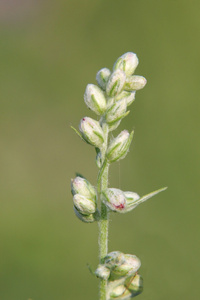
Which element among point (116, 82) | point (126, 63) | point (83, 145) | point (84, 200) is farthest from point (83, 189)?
point (83, 145)

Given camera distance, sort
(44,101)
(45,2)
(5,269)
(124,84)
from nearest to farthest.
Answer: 1. (124,84)
2. (5,269)
3. (44,101)
4. (45,2)

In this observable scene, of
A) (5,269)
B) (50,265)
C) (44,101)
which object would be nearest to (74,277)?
(50,265)

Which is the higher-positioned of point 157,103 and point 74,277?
point 157,103

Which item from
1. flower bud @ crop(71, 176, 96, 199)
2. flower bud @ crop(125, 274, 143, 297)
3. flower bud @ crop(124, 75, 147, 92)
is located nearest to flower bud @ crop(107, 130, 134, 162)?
flower bud @ crop(71, 176, 96, 199)

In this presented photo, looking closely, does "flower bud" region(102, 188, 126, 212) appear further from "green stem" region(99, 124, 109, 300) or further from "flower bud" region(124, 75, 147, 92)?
"flower bud" region(124, 75, 147, 92)

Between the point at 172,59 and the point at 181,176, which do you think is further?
the point at 172,59

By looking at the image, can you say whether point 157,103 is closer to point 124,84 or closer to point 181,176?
point 181,176

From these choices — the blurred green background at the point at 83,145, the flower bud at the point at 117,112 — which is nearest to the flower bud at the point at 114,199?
the flower bud at the point at 117,112
